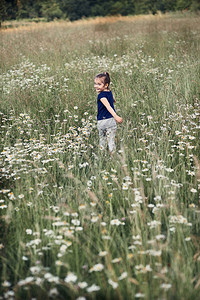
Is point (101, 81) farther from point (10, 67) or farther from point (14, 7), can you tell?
point (10, 67)

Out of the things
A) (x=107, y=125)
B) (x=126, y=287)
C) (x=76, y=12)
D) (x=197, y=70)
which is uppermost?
(x=76, y=12)

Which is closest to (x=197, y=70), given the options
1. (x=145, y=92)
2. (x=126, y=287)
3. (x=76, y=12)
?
(x=145, y=92)

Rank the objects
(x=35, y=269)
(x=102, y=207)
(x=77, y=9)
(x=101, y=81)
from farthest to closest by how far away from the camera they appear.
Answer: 1. (x=77, y=9)
2. (x=101, y=81)
3. (x=102, y=207)
4. (x=35, y=269)

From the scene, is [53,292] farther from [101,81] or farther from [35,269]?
[101,81]

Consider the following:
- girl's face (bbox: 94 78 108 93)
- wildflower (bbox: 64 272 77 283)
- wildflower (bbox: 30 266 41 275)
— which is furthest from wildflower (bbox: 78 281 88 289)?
girl's face (bbox: 94 78 108 93)

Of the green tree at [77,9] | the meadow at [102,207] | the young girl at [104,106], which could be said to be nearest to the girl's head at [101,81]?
the young girl at [104,106]

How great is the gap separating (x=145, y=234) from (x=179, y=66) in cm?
488

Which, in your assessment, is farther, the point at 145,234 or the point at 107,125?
the point at 107,125

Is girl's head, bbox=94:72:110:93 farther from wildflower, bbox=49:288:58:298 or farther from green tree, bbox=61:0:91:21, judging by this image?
green tree, bbox=61:0:91:21

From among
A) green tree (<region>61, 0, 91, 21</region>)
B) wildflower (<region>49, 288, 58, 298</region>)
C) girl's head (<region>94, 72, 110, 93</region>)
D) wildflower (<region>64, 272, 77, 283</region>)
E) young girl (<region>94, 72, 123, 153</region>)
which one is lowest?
wildflower (<region>49, 288, 58, 298</region>)

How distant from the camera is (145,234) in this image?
6.86 feet

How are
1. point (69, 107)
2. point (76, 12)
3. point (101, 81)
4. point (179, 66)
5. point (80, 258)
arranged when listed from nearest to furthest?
point (80, 258) < point (101, 81) < point (69, 107) < point (179, 66) < point (76, 12)

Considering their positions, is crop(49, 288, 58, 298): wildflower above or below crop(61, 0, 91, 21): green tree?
below

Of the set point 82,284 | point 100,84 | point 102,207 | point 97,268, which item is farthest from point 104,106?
point 82,284
